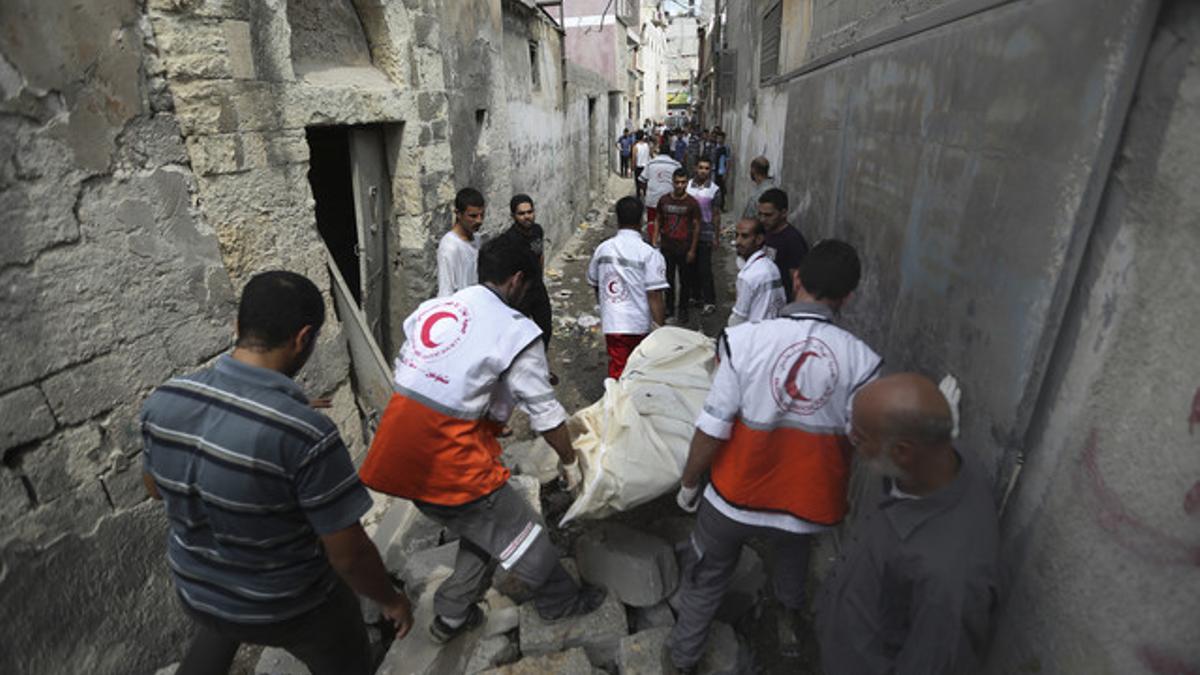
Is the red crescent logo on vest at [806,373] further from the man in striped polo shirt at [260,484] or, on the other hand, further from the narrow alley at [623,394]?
the man in striped polo shirt at [260,484]

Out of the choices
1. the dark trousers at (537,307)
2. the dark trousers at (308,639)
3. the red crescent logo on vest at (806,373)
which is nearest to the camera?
the dark trousers at (308,639)

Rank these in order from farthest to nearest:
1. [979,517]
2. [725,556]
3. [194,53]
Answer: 1. [194,53]
2. [725,556]
3. [979,517]

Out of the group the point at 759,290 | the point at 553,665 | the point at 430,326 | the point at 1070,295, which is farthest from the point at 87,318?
the point at 1070,295

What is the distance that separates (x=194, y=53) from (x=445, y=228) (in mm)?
2418

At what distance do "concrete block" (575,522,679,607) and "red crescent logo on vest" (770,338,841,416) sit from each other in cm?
116

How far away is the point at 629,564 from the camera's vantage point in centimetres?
267

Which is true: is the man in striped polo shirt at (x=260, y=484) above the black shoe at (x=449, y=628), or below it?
above

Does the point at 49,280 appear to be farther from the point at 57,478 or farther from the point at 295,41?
the point at 295,41

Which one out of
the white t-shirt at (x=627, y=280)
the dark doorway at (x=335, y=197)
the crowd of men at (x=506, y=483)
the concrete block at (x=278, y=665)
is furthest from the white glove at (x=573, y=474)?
the dark doorway at (x=335, y=197)

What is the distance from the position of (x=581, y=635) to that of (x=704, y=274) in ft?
15.4

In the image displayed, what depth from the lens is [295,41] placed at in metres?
3.60

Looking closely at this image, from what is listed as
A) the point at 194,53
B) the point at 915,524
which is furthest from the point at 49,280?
the point at 915,524

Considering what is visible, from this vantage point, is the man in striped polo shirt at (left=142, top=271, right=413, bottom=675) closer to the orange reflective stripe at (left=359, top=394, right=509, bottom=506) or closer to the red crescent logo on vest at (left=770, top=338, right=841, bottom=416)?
the orange reflective stripe at (left=359, top=394, right=509, bottom=506)

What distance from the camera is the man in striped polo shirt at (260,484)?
1536 mm
